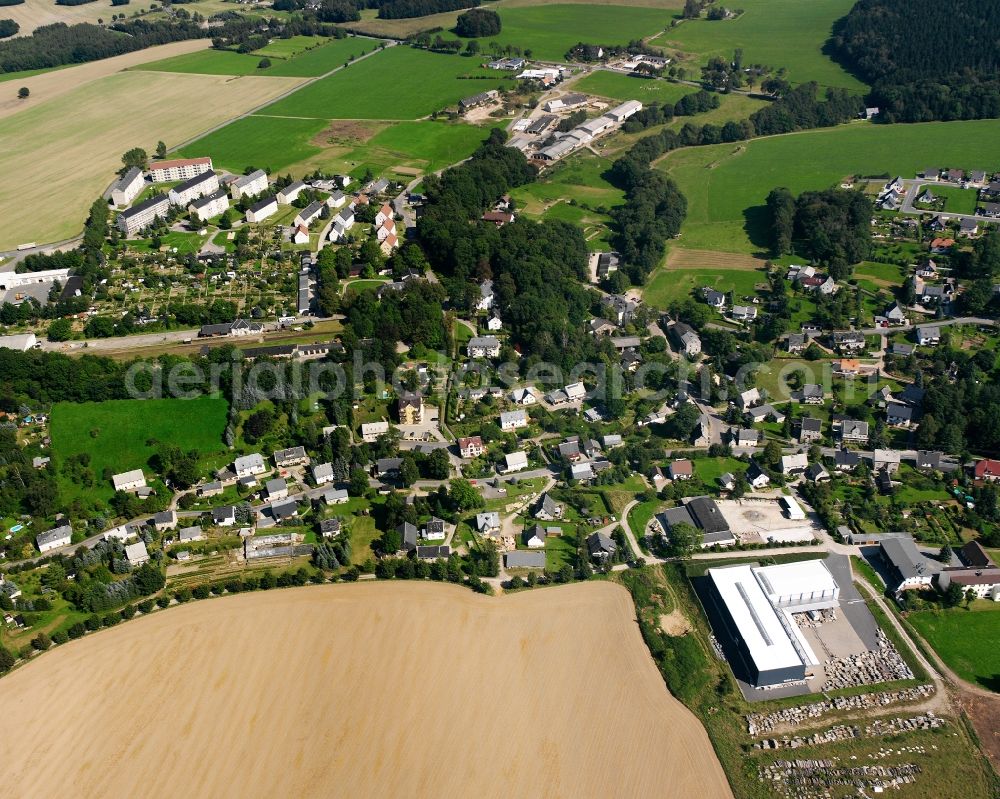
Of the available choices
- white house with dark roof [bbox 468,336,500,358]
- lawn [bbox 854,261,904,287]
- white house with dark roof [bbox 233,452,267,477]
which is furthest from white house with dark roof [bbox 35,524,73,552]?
lawn [bbox 854,261,904,287]

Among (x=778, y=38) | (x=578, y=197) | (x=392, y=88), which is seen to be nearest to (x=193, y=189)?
(x=578, y=197)

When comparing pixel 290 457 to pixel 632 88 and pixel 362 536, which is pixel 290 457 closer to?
pixel 362 536

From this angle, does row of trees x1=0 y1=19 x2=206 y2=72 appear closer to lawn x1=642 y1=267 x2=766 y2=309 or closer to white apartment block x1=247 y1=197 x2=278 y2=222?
white apartment block x1=247 y1=197 x2=278 y2=222

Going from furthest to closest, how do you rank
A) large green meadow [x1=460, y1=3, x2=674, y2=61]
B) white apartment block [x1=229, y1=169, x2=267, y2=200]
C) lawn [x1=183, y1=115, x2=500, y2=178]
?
large green meadow [x1=460, y1=3, x2=674, y2=61] < lawn [x1=183, y1=115, x2=500, y2=178] < white apartment block [x1=229, y1=169, x2=267, y2=200]

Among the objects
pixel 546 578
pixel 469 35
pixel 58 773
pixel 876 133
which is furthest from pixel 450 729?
pixel 469 35

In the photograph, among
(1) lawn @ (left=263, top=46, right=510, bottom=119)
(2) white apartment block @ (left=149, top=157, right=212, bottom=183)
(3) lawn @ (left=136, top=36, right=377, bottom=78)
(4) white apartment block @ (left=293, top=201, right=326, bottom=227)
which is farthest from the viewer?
(3) lawn @ (left=136, top=36, right=377, bottom=78)

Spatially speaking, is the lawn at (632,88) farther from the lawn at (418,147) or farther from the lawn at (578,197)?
the lawn at (578,197)

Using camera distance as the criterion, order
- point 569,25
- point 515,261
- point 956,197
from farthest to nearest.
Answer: point 569,25
point 956,197
point 515,261
